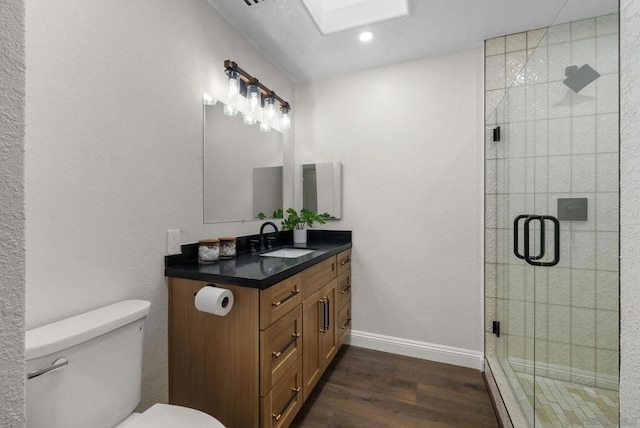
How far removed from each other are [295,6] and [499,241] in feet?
6.76

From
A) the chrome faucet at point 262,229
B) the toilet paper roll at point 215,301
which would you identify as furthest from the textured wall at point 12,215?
the chrome faucet at point 262,229

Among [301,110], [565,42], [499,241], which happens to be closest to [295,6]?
[301,110]

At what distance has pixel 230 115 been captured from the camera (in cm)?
185

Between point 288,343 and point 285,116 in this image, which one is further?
point 285,116

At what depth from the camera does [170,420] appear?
1032mm

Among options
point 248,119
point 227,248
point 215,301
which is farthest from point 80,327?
point 248,119

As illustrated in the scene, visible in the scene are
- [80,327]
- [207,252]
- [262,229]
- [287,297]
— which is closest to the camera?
[80,327]

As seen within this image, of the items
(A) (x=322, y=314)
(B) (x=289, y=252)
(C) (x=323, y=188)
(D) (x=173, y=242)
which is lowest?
(A) (x=322, y=314)

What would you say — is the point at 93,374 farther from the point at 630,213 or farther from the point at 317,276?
the point at 630,213

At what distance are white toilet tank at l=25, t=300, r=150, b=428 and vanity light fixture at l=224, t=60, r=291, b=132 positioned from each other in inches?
52.7

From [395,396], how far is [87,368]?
5.36 feet

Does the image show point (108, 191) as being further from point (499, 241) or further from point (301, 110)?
point (499, 241)

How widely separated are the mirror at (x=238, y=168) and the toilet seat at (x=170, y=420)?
3.06ft

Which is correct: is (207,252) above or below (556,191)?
below
